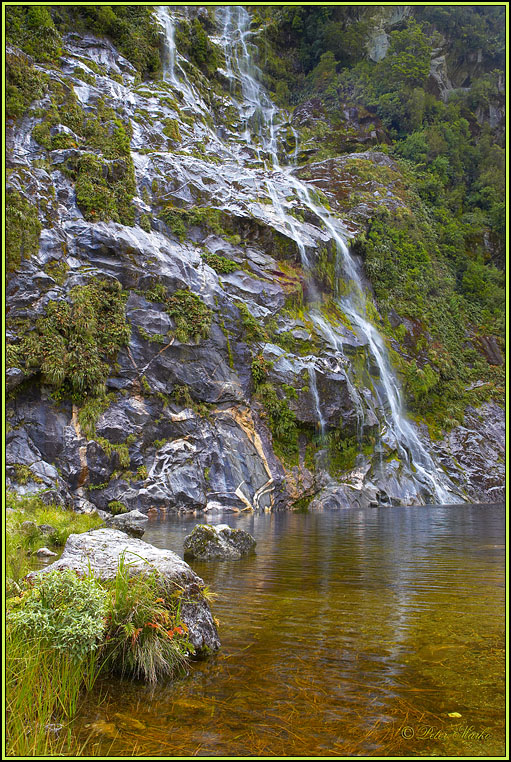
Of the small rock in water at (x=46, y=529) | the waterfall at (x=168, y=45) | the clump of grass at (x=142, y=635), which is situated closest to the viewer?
the clump of grass at (x=142, y=635)

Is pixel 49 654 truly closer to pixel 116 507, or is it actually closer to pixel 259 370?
pixel 116 507

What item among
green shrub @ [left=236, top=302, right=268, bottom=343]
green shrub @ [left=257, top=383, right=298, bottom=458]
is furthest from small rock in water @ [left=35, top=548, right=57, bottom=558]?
green shrub @ [left=236, top=302, right=268, bottom=343]

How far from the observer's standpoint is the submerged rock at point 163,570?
5.01m

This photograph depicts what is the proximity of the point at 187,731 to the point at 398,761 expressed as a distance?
144 cm

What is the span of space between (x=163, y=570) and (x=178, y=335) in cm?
2129

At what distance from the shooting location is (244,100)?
50.5 meters

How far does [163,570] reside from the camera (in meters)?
5.23

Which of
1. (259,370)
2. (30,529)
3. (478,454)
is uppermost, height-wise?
(259,370)

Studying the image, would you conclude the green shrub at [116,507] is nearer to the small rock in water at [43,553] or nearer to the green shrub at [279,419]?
the green shrub at [279,419]

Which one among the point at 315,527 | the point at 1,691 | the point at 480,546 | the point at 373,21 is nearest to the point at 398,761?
the point at 1,691

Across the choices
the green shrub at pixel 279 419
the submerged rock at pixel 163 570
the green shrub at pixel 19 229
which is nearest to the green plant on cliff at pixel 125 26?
the green shrub at pixel 19 229

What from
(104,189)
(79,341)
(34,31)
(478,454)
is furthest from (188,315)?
(34,31)

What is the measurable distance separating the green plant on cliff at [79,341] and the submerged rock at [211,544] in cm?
1363

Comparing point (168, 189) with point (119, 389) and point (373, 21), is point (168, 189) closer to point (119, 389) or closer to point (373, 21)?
→ point (119, 389)
